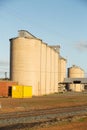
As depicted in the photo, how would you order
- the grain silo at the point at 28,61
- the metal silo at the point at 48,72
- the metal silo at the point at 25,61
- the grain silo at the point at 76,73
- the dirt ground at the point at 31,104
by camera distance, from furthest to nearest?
the grain silo at the point at 76,73 → the metal silo at the point at 48,72 → the grain silo at the point at 28,61 → the metal silo at the point at 25,61 → the dirt ground at the point at 31,104

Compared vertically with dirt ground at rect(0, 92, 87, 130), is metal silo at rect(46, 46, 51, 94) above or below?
above

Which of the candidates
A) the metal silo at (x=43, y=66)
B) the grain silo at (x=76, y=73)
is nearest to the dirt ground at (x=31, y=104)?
the metal silo at (x=43, y=66)

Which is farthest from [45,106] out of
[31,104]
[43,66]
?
[43,66]

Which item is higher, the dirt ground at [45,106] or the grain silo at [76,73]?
the grain silo at [76,73]

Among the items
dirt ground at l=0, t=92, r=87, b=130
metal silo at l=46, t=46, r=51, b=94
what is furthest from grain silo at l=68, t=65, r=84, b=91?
dirt ground at l=0, t=92, r=87, b=130

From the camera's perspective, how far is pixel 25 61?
96.2 m

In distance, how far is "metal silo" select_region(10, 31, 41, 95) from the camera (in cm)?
9606

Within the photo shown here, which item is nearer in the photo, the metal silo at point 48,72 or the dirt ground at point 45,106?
the dirt ground at point 45,106

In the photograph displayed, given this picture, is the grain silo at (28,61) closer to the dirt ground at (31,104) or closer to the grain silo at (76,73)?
the dirt ground at (31,104)

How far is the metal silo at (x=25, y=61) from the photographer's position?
96.1 meters

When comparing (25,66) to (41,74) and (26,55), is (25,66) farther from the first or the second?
(41,74)

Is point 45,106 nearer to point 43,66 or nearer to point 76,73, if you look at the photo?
point 43,66

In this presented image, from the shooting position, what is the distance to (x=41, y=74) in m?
105

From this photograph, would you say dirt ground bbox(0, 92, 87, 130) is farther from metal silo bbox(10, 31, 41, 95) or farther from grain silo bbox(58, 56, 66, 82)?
grain silo bbox(58, 56, 66, 82)
